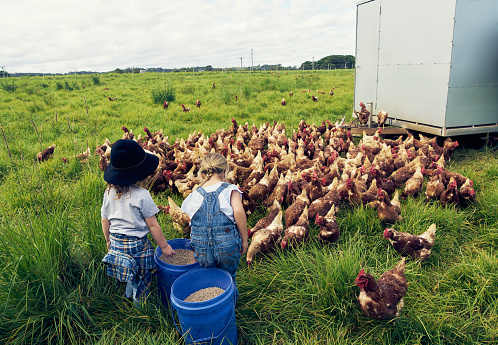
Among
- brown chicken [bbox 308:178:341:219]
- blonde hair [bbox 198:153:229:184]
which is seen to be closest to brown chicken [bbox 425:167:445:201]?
brown chicken [bbox 308:178:341:219]

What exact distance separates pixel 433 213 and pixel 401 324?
2.10m

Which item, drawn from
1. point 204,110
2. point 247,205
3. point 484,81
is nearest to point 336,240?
point 247,205

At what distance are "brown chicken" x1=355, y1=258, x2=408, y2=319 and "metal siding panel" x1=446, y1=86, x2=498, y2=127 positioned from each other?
5353 millimetres

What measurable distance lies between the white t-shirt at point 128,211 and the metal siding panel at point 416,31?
6.58 m

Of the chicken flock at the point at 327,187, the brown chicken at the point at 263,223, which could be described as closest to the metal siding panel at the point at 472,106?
the chicken flock at the point at 327,187

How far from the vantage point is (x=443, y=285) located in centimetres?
307

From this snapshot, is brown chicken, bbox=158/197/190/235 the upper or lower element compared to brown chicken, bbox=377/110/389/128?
lower

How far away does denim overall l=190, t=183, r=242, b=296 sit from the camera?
8.67 feet

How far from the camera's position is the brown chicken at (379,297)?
2533 millimetres

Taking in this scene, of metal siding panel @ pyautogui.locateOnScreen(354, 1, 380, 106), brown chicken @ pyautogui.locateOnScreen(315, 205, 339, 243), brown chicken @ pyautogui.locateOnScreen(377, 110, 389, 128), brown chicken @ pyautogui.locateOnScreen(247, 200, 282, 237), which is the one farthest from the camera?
metal siding panel @ pyautogui.locateOnScreen(354, 1, 380, 106)

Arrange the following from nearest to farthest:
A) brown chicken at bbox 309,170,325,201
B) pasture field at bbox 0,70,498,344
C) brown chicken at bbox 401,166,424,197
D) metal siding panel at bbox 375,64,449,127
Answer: pasture field at bbox 0,70,498,344 → brown chicken at bbox 309,170,325,201 → brown chicken at bbox 401,166,424,197 → metal siding panel at bbox 375,64,449,127

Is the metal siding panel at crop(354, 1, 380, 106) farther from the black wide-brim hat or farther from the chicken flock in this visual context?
the black wide-brim hat

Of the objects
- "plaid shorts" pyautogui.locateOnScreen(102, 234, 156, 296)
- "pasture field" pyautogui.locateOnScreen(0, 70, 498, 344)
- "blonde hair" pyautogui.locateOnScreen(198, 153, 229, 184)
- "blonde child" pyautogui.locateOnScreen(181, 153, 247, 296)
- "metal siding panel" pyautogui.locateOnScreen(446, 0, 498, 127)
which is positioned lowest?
"pasture field" pyautogui.locateOnScreen(0, 70, 498, 344)

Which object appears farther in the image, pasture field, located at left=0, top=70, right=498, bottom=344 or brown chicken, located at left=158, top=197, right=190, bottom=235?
brown chicken, located at left=158, top=197, right=190, bottom=235
